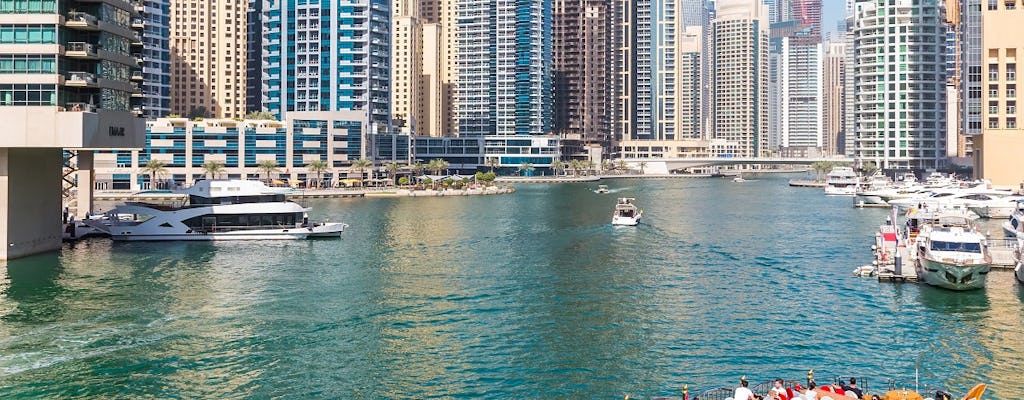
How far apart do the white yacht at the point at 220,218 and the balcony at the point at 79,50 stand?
24.5m

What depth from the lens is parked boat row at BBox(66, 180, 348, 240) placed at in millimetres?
99875

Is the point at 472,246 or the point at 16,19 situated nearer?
the point at 16,19

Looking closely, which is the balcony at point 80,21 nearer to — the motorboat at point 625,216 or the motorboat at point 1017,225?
the motorboat at point 625,216

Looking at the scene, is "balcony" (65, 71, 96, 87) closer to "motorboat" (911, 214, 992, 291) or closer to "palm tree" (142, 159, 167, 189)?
"motorboat" (911, 214, 992, 291)

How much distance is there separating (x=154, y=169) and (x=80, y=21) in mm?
118811

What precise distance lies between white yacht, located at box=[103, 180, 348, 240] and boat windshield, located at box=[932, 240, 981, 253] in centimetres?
6018

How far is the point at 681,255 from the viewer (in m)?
93.2

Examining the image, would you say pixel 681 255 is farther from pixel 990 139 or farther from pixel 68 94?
pixel 990 139

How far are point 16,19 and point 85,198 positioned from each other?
41.7 meters

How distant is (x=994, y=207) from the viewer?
13238 centimetres

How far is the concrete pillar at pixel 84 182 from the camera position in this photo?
355 feet

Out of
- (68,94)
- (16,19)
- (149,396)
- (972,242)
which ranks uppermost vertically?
(16,19)

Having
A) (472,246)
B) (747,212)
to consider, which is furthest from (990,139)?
(472,246)

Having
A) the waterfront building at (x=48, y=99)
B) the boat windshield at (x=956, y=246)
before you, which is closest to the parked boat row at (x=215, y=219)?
the waterfront building at (x=48, y=99)
